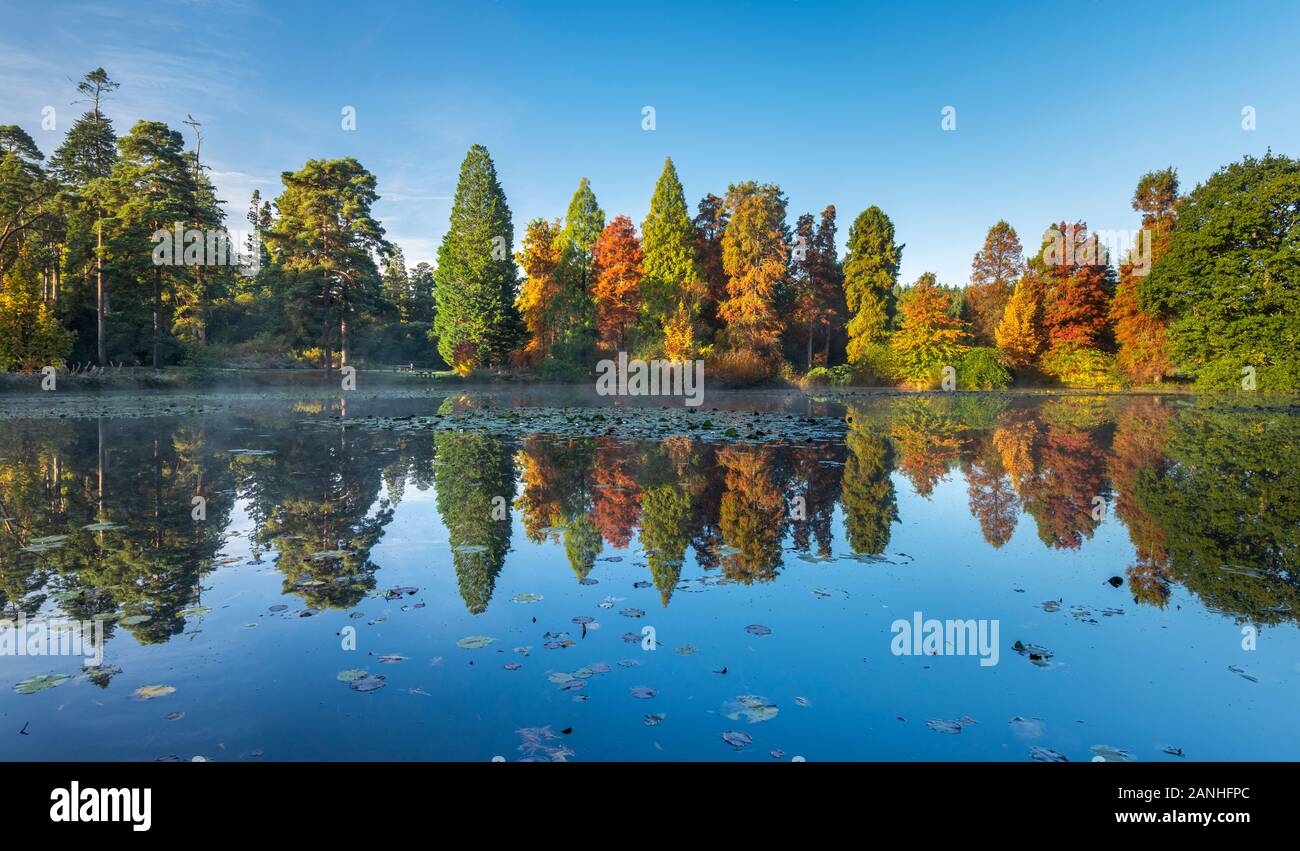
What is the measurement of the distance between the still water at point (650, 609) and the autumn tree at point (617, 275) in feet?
94.7

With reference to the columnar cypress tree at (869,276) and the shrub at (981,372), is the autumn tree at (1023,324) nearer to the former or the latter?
the shrub at (981,372)

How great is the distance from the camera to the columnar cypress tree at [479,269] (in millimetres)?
37125

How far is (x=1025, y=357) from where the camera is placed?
43.6 m

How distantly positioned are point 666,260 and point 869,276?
1530 cm

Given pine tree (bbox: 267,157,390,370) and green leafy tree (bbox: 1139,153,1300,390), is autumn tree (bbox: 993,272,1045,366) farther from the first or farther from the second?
pine tree (bbox: 267,157,390,370)

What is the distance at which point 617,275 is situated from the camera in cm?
3794

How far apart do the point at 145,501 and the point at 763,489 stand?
7949mm

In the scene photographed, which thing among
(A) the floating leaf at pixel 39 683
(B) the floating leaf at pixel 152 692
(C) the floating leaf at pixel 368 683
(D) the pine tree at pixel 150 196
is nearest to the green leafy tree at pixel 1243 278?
(C) the floating leaf at pixel 368 683

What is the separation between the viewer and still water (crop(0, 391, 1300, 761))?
2.89m

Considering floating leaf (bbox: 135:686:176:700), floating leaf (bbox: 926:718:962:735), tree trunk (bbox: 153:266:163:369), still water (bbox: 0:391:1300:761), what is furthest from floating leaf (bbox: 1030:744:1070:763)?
tree trunk (bbox: 153:266:163:369)

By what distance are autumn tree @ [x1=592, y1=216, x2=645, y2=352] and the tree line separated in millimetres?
126

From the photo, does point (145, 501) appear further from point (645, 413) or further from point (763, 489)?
point (645, 413)

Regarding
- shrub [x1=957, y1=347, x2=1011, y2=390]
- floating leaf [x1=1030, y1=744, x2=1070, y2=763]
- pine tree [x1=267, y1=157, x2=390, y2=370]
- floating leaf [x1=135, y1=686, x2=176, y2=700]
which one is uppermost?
pine tree [x1=267, y1=157, x2=390, y2=370]

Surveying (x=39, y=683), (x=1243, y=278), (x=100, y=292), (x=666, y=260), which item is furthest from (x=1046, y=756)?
(x=100, y=292)
